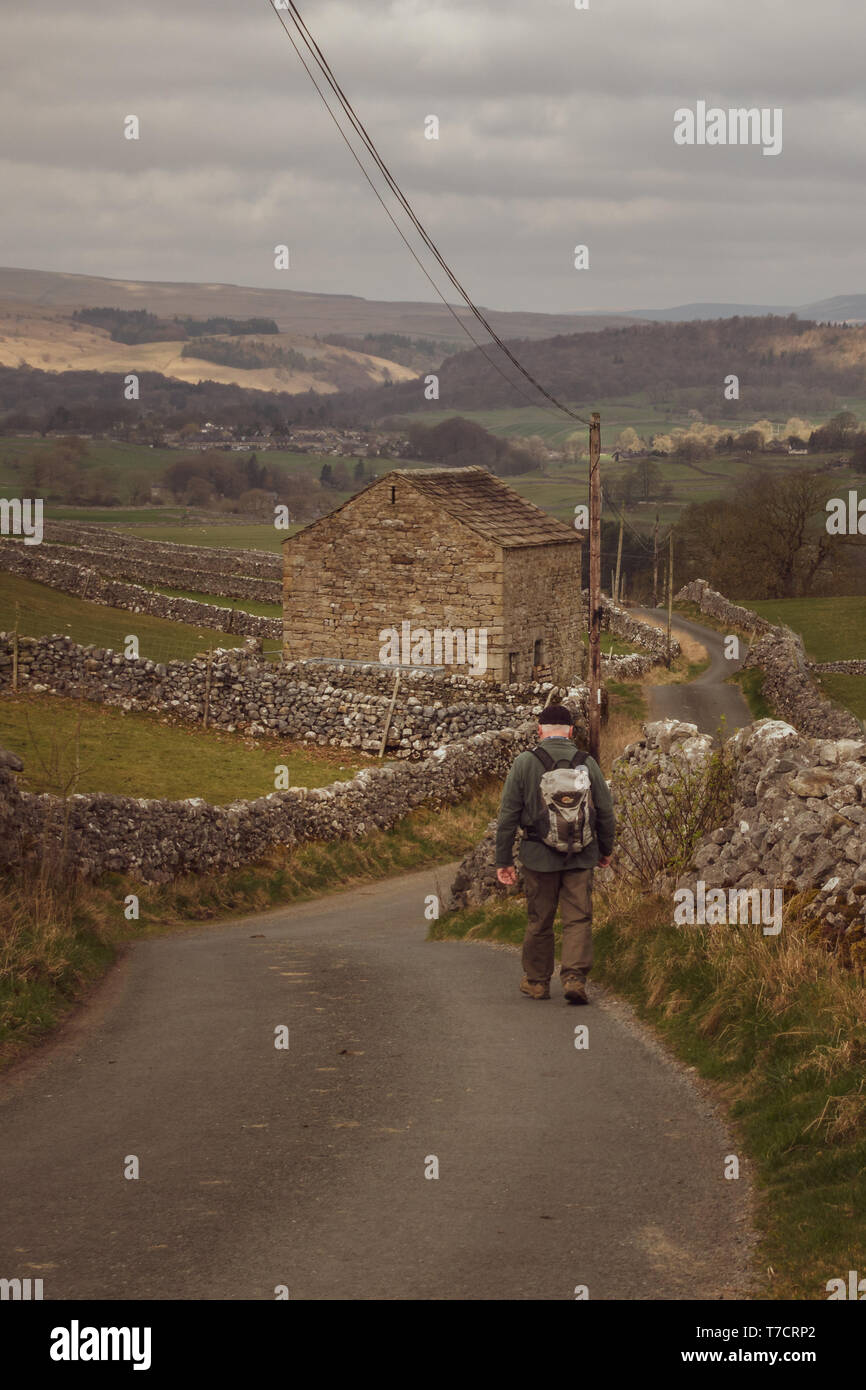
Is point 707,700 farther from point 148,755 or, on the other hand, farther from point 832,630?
point 148,755

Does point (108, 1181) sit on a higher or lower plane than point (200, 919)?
higher

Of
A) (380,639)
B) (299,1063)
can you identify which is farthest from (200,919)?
(380,639)

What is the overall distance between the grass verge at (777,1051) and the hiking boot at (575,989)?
0.33m

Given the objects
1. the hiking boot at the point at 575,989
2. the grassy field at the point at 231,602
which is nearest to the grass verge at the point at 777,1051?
the hiking boot at the point at 575,989

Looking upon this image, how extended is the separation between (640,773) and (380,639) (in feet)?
74.8

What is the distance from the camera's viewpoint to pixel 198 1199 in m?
5.73

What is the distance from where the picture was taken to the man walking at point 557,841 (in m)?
9.08

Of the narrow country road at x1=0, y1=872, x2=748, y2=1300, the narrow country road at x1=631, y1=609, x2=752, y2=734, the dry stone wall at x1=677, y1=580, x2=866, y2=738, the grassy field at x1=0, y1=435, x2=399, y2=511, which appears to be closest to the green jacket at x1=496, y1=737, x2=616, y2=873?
the narrow country road at x1=0, y1=872, x2=748, y2=1300

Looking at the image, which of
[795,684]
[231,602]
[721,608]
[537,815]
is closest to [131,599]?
[231,602]

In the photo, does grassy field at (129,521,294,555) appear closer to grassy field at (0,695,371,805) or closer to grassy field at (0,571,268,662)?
grassy field at (0,571,268,662)

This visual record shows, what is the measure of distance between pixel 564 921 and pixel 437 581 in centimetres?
2559

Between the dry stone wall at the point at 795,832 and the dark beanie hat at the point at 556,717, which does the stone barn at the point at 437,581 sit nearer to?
the dry stone wall at the point at 795,832
